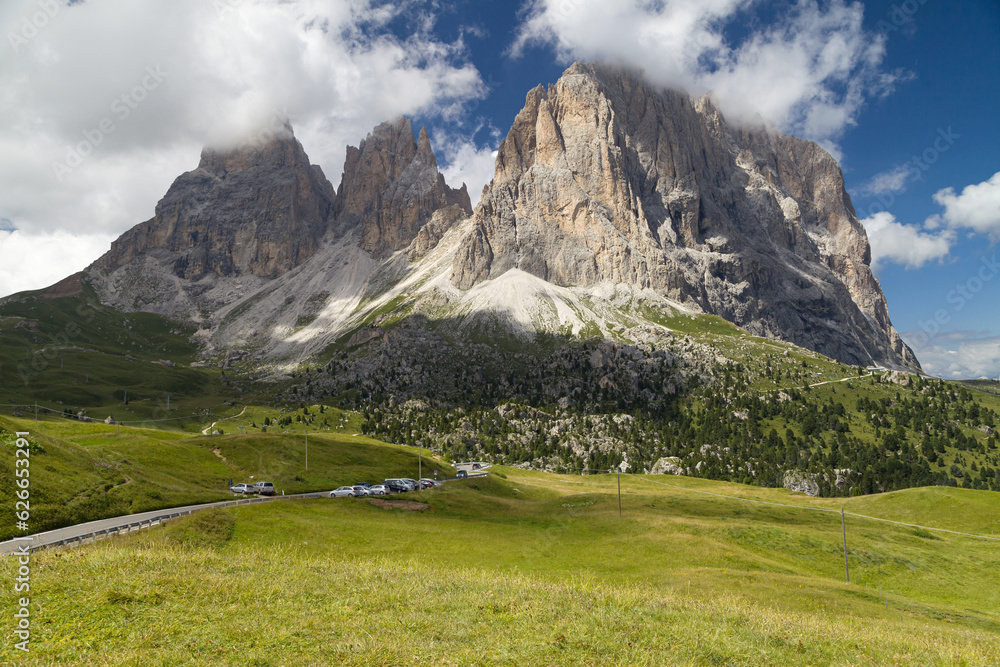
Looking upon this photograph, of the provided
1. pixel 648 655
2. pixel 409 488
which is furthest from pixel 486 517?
pixel 648 655

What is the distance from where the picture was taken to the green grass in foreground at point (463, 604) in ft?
47.7

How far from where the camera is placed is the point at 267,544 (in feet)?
135

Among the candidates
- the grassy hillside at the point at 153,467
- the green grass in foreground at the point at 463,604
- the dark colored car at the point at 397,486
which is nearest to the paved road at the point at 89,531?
the grassy hillside at the point at 153,467

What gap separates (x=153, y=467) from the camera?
67000 mm

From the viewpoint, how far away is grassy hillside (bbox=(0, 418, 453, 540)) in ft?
140

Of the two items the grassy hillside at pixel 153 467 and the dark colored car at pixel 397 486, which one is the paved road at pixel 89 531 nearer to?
the grassy hillside at pixel 153 467

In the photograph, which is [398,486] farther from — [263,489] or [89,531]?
[89,531]

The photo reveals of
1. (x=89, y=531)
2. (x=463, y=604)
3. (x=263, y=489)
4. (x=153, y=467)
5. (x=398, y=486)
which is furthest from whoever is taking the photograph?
(x=398, y=486)

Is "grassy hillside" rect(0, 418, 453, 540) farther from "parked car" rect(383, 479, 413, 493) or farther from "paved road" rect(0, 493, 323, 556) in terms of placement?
"parked car" rect(383, 479, 413, 493)

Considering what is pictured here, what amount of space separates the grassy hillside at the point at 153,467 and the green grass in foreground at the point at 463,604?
11224 mm

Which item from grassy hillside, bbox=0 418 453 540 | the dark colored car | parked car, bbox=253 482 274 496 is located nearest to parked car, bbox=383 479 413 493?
the dark colored car

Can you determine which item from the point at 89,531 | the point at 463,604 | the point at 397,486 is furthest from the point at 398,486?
the point at 463,604

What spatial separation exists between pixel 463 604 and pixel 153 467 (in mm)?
64404

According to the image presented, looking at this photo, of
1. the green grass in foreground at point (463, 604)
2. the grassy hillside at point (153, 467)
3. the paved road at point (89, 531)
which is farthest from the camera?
the grassy hillside at point (153, 467)
